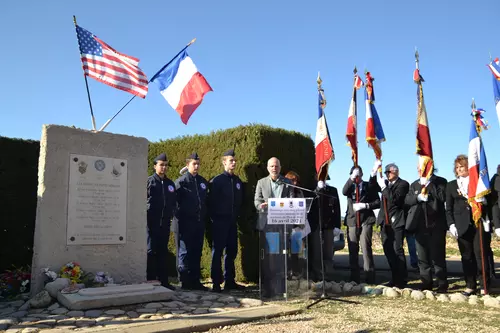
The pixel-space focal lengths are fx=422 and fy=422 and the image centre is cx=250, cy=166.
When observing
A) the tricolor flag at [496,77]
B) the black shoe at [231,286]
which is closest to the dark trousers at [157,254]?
the black shoe at [231,286]

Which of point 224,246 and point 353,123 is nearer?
point 224,246

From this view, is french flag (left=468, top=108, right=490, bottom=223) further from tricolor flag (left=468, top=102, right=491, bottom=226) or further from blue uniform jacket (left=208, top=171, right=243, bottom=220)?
blue uniform jacket (left=208, top=171, right=243, bottom=220)

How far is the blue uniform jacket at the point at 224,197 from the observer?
668 centimetres

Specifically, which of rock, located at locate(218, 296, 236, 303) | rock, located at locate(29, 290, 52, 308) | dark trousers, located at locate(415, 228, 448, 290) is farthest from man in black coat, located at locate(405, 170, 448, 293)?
rock, located at locate(29, 290, 52, 308)

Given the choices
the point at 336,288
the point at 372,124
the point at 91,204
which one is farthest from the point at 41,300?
the point at 372,124

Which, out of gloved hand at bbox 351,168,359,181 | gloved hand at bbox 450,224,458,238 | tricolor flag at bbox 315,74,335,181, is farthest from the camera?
tricolor flag at bbox 315,74,335,181

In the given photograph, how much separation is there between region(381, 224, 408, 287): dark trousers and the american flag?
4498mm

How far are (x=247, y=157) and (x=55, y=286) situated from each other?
3681mm

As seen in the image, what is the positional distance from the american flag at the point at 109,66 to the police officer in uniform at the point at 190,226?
159 centimetres

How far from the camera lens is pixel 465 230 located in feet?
19.9

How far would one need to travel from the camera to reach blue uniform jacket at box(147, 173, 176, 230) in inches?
255

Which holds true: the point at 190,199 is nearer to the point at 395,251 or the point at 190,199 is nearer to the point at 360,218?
the point at 360,218

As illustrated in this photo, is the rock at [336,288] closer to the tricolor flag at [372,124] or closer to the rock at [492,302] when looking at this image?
the rock at [492,302]

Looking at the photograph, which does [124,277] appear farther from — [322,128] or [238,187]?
[322,128]
